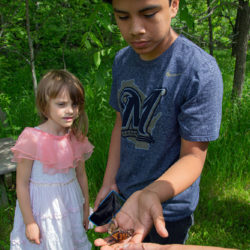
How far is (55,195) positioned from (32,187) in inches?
6.5

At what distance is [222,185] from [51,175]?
1.99 m

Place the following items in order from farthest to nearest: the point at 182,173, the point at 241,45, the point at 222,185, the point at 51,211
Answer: the point at 241,45 < the point at 222,185 < the point at 51,211 < the point at 182,173

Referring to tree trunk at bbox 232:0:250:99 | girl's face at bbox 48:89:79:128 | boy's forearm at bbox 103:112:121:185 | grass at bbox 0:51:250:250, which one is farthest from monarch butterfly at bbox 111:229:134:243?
tree trunk at bbox 232:0:250:99

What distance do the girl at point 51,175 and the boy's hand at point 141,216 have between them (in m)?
0.82

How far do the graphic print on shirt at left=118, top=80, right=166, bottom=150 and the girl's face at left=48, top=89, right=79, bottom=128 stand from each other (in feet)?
1.66

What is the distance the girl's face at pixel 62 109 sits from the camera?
1892 mm

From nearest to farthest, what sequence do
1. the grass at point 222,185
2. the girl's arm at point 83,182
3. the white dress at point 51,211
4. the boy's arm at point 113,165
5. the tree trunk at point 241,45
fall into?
1. the boy's arm at point 113,165
2. the white dress at point 51,211
3. the girl's arm at point 83,182
4. the grass at point 222,185
5. the tree trunk at point 241,45

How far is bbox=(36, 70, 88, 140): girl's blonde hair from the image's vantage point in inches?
75.5

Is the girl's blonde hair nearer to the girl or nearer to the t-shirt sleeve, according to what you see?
the girl

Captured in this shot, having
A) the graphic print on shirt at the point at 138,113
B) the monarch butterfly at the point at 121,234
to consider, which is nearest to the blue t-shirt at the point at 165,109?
the graphic print on shirt at the point at 138,113

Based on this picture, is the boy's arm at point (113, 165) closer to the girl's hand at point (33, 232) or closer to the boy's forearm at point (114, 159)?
the boy's forearm at point (114, 159)

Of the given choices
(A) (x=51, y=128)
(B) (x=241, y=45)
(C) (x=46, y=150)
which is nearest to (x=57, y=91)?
(A) (x=51, y=128)

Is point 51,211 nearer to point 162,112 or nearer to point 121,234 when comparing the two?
point 121,234

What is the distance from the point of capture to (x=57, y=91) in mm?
1900
